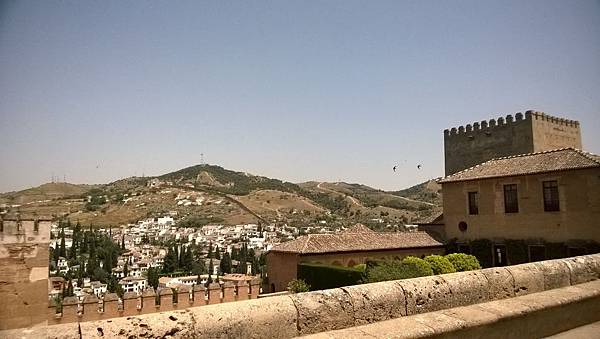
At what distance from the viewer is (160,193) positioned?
106 m

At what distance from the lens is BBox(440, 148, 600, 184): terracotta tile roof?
60.9 ft

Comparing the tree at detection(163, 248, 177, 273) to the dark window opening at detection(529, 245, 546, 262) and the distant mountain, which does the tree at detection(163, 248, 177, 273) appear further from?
the dark window opening at detection(529, 245, 546, 262)

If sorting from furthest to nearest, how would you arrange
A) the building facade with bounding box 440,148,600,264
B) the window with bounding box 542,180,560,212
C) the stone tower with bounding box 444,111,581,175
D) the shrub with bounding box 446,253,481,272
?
the stone tower with bounding box 444,111,581,175
the window with bounding box 542,180,560,212
the shrub with bounding box 446,253,481,272
the building facade with bounding box 440,148,600,264

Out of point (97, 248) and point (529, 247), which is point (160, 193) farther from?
point (529, 247)

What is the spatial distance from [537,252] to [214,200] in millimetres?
89318

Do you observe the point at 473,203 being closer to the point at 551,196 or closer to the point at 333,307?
the point at 551,196

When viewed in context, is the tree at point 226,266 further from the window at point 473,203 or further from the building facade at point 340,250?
the window at point 473,203

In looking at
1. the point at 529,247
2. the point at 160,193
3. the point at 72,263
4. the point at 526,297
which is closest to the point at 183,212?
the point at 160,193

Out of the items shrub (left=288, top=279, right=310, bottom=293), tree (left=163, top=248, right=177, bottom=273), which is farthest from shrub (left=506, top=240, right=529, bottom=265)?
tree (left=163, top=248, right=177, bottom=273)

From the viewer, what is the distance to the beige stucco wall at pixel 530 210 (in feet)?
58.5

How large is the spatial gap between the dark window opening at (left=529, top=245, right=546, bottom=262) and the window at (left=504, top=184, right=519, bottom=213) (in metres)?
1.97

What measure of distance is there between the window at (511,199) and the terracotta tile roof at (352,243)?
14.2 ft

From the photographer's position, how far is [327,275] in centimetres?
1856

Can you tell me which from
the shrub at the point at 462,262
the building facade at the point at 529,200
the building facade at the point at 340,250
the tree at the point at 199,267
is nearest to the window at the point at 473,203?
the building facade at the point at 529,200
